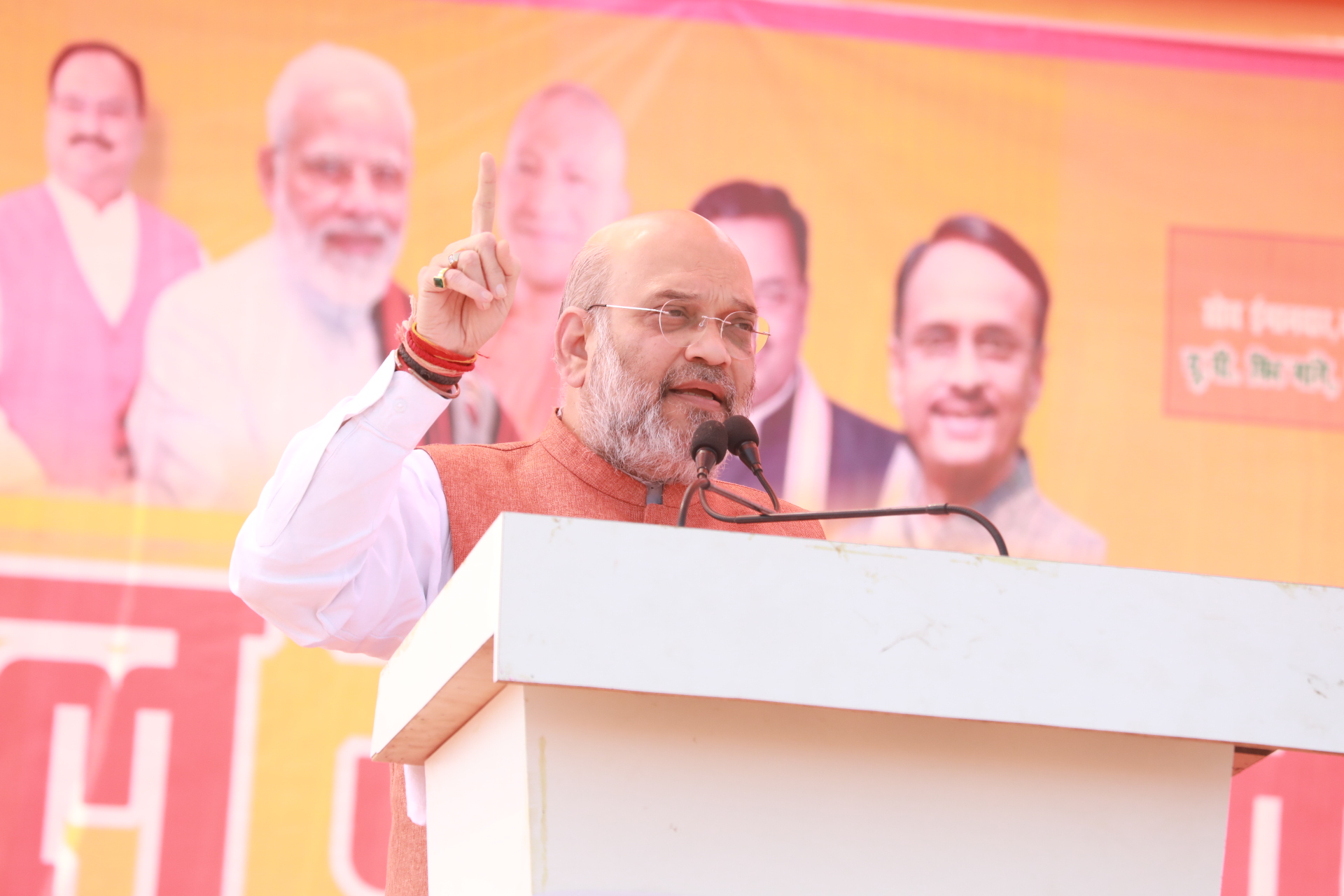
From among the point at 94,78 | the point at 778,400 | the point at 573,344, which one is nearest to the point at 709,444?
the point at 573,344

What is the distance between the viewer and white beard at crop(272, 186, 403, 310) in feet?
11.1

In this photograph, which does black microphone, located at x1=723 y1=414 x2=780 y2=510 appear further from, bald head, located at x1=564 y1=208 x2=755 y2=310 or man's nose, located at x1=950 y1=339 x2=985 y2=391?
man's nose, located at x1=950 y1=339 x2=985 y2=391

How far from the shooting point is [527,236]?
11.3 ft

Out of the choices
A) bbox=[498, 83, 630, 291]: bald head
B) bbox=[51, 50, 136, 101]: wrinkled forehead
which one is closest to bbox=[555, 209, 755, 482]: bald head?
bbox=[498, 83, 630, 291]: bald head

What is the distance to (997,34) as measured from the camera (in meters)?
3.69

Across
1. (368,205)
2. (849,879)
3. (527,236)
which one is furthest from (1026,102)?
(849,879)

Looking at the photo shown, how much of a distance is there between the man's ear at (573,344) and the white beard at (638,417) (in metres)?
0.04

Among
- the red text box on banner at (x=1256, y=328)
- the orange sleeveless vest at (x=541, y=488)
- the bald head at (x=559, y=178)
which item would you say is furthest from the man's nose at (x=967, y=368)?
the orange sleeveless vest at (x=541, y=488)

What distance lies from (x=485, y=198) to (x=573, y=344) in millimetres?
455

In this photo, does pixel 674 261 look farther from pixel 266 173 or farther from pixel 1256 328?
pixel 1256 328

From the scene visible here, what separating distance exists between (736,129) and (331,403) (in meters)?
1.26

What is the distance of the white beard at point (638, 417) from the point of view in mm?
1794

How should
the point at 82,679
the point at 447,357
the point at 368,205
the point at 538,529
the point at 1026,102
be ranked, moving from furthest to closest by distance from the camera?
the point at 1026,102, the point at 368,205, the point at 82,679, the point at 447,357, the point at 538,529

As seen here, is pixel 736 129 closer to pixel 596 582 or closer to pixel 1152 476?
pixel 1152 476
